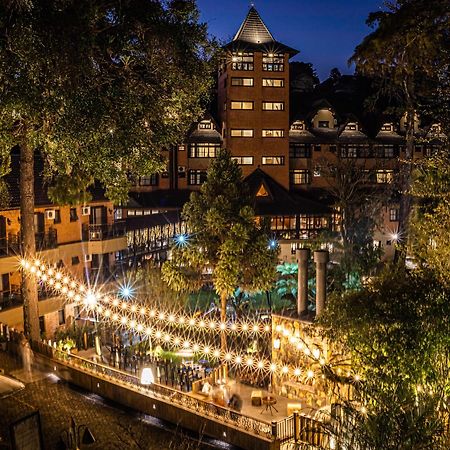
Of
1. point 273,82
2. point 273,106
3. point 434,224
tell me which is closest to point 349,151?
point 273,106

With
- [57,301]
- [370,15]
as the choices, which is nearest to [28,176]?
[57,301]

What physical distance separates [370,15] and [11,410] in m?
14.1

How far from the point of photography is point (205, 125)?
46.2 metres

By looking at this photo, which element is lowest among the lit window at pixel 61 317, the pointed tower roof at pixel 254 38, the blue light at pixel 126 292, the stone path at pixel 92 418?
the lit window at pixel 61 317

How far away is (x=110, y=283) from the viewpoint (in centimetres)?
2755

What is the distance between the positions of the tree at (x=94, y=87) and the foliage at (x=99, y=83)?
3cm

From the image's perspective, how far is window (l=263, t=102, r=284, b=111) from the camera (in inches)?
1804

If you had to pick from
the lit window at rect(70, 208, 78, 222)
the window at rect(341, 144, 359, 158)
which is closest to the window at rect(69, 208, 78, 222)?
the lit window at rect(70, 208, 78, 222)

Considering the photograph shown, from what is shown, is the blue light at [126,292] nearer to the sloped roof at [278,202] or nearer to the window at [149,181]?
the sloped roof at [278,202]

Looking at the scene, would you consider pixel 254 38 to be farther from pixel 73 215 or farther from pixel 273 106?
pixel 73 215

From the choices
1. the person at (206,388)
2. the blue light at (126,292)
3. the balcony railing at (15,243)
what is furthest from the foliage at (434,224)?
the balcony railing at (15,243)

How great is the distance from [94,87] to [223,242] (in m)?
6.84

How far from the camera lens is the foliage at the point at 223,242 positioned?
18859 millimetres

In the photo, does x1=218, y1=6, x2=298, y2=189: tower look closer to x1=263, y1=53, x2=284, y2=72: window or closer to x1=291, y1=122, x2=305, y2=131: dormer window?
x1=263, y1=53, x2=284, y2=72: window
